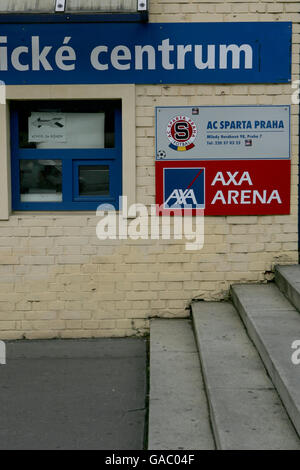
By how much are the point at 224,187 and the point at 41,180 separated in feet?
6.25

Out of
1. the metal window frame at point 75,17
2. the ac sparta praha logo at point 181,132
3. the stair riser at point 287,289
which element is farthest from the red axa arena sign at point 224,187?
the metal window frame at point 75,17

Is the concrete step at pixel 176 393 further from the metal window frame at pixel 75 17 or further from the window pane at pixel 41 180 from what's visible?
the metal window frame at pixel 75 17

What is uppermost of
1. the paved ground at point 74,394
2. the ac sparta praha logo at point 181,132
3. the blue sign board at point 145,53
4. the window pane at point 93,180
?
the blue sign board at point 145,53

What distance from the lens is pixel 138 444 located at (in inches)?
159

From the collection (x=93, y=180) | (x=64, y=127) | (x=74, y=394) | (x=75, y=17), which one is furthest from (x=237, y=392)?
(x=75, y=17)

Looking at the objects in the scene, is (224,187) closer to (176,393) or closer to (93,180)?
(93,180)

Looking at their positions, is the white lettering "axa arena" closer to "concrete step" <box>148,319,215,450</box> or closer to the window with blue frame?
the window with blue frame

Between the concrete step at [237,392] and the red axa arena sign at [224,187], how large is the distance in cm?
114

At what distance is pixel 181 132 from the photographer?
6.18m

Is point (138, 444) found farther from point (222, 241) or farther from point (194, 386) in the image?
point (222, 241)

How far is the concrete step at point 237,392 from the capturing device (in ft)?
11.8

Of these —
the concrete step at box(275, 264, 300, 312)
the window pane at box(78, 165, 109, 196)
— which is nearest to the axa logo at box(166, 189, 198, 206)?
the window pane at box(78, 165, 109, 196)

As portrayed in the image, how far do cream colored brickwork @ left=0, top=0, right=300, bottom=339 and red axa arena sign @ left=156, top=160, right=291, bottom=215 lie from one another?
94mm
